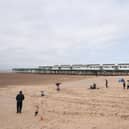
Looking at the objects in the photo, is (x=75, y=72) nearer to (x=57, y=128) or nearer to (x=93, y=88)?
(x=93, y=88)

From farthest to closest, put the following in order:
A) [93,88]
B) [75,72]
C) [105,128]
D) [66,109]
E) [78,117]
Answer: [75,72]
[93,88]
[66,109]
[78,117]
[105,128]

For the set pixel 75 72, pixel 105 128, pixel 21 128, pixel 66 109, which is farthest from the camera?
pixel 75 72

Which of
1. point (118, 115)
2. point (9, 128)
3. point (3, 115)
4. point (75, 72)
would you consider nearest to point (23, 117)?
point (3, 115)

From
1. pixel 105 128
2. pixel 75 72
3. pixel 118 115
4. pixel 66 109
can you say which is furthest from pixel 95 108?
pixel 75 72

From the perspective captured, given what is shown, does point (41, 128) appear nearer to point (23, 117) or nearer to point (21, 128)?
point (21, 128)

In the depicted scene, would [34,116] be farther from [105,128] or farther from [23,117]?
[105,128]

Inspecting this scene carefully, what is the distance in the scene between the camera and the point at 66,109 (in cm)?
1708

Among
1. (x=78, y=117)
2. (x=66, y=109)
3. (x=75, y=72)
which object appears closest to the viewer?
(x=78, y=117)

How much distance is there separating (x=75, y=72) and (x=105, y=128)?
82728 mm

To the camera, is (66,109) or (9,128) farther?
(66,109)

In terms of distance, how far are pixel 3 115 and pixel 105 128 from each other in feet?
22.7

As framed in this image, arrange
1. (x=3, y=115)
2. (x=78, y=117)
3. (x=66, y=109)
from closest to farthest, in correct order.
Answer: (x=78, y=117) < (x=3, y=115) < (x=66, y=109)

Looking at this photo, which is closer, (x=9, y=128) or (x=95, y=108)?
(x=9, y=128)

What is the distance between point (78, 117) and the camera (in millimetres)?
14344
